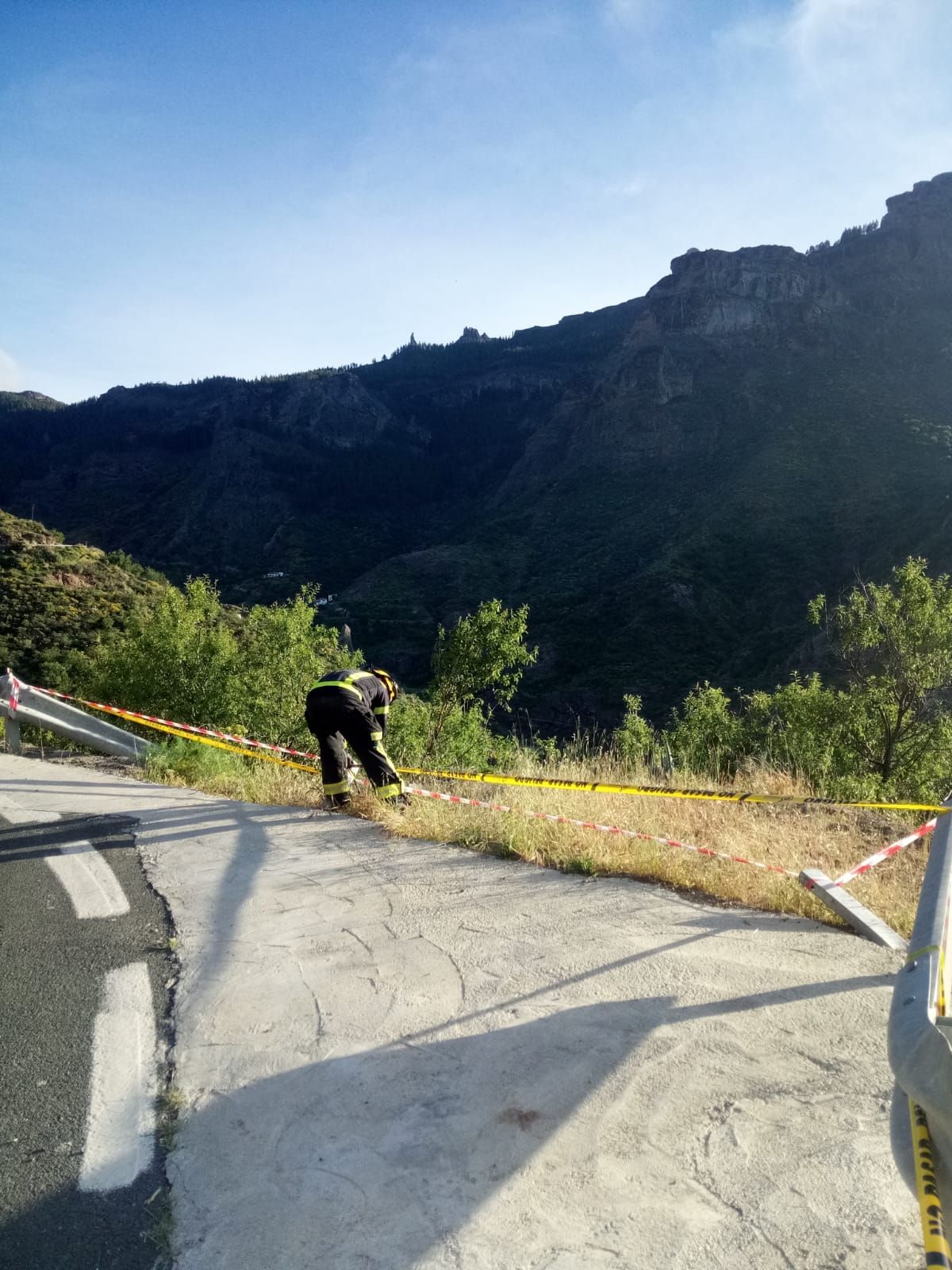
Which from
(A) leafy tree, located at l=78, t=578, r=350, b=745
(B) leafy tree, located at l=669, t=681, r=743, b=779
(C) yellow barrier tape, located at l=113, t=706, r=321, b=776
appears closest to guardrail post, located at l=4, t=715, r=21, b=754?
(C) yellow barrier tape, located at l=113, t=706, r=321, b=776

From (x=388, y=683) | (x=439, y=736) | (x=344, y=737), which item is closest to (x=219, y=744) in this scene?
(x=388, y=683)

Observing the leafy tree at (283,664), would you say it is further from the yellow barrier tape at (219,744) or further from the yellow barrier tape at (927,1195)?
the yellow barrier tape at (927,1195)

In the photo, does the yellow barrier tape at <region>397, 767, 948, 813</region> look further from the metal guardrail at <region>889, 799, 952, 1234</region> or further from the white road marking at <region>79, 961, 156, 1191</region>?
the white road marking at <region>79, 961, 156, 1191</region>

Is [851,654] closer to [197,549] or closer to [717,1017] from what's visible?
[717,1017]

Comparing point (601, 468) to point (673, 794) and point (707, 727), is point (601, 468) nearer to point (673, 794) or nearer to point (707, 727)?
point (707, 727)

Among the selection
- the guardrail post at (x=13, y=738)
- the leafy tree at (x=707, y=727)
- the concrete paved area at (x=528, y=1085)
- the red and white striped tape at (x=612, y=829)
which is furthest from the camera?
the leafy tree at (x=707, y=727)

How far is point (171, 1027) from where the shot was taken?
3025 mm

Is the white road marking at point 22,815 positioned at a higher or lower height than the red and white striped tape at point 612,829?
lower

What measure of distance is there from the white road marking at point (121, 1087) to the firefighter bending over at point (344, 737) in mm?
2736

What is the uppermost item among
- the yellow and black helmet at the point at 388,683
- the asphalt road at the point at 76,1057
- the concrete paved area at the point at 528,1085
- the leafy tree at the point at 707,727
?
the yellow and black helmet at the point at 388,683

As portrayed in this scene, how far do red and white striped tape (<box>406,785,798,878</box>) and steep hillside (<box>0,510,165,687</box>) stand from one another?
2679 centimetres

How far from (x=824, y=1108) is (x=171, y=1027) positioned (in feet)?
7.66

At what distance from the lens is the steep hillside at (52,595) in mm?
32250

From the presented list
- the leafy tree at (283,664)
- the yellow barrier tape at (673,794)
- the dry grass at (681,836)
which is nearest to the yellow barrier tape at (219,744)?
the dry grass at (681,836)
